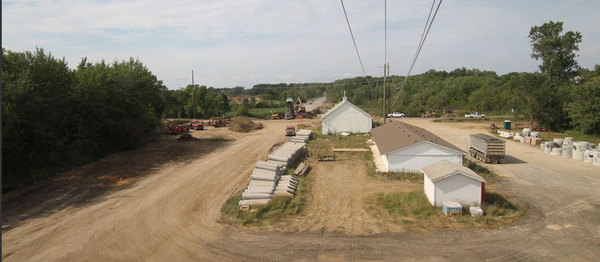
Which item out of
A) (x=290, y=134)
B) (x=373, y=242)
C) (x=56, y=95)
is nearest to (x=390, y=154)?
(x=373, y=242)

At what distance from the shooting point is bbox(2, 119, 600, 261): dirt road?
13180mm

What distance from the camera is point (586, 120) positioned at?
37188 mm

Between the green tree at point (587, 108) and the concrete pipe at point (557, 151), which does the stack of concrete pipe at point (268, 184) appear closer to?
the concrete pipe at point (557, 151)

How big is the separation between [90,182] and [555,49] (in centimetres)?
5528

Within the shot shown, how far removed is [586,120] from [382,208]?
3095 centimetres

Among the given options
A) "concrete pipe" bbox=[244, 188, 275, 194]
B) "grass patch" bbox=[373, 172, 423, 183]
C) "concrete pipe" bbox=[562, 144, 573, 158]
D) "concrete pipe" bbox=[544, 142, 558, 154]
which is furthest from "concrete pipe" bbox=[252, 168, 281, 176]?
"concrete pipe" bbox=[544, 142, 558, 154]

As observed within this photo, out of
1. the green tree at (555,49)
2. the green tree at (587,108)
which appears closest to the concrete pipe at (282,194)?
the green tree at (587,108)

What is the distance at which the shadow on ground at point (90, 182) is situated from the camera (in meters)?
18.4

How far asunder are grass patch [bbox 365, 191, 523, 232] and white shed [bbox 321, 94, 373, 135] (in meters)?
23.8

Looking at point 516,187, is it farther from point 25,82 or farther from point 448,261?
point 25,82

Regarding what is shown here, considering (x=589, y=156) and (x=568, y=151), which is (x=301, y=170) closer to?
(x=589, y=156)

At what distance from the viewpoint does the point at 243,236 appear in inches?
587

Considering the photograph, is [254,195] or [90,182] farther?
[90,182]

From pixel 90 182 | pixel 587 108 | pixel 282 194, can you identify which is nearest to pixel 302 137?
pixel 282 194
